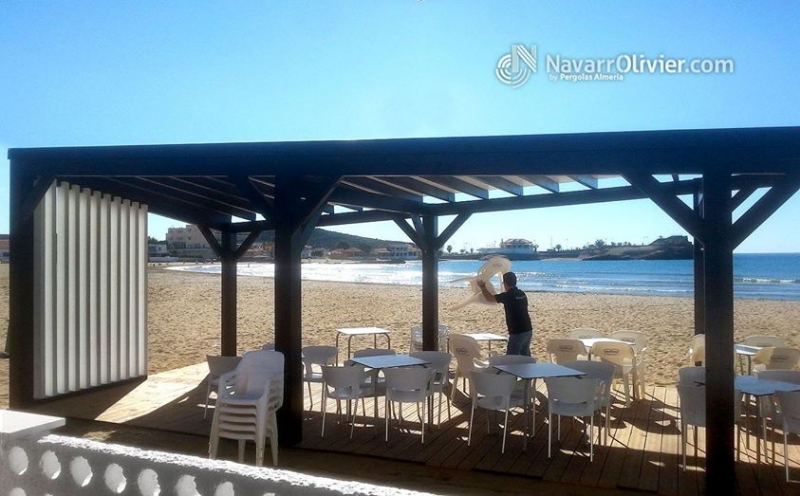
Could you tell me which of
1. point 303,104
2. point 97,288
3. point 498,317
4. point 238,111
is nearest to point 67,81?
point 238,111

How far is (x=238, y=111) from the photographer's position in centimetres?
1316

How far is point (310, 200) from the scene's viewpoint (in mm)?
5348

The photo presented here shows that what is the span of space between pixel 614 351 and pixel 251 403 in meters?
4.28

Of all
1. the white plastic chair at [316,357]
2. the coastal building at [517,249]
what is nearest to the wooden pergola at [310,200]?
the white plastic chair at [316,357]

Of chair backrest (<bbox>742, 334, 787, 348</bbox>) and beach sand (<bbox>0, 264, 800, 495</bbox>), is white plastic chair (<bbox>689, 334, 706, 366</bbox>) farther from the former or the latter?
beach sand (<bbox>0, 264, 800, 495</bbox>)

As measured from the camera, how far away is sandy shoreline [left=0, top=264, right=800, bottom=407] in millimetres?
12672

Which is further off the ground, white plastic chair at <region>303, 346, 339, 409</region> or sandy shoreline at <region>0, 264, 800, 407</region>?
white plastic chair at <region>303, 346, 339, 409</region>

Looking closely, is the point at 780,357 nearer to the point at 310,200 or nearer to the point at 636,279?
the point at 310,200

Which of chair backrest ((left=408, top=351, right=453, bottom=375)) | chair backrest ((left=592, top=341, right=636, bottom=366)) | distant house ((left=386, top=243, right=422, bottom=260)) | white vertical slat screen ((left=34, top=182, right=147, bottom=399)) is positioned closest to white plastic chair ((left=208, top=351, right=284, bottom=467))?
chair backrest ((left=408, top=351, right=453, bottom=375))

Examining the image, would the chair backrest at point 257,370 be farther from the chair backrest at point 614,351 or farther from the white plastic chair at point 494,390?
the chair backrest at point 614,351

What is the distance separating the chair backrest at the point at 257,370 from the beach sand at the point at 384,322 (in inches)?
26.9

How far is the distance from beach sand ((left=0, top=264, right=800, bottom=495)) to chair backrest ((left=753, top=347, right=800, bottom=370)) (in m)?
2.58

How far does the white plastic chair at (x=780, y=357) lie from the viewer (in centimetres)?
641

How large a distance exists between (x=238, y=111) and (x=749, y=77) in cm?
1357
